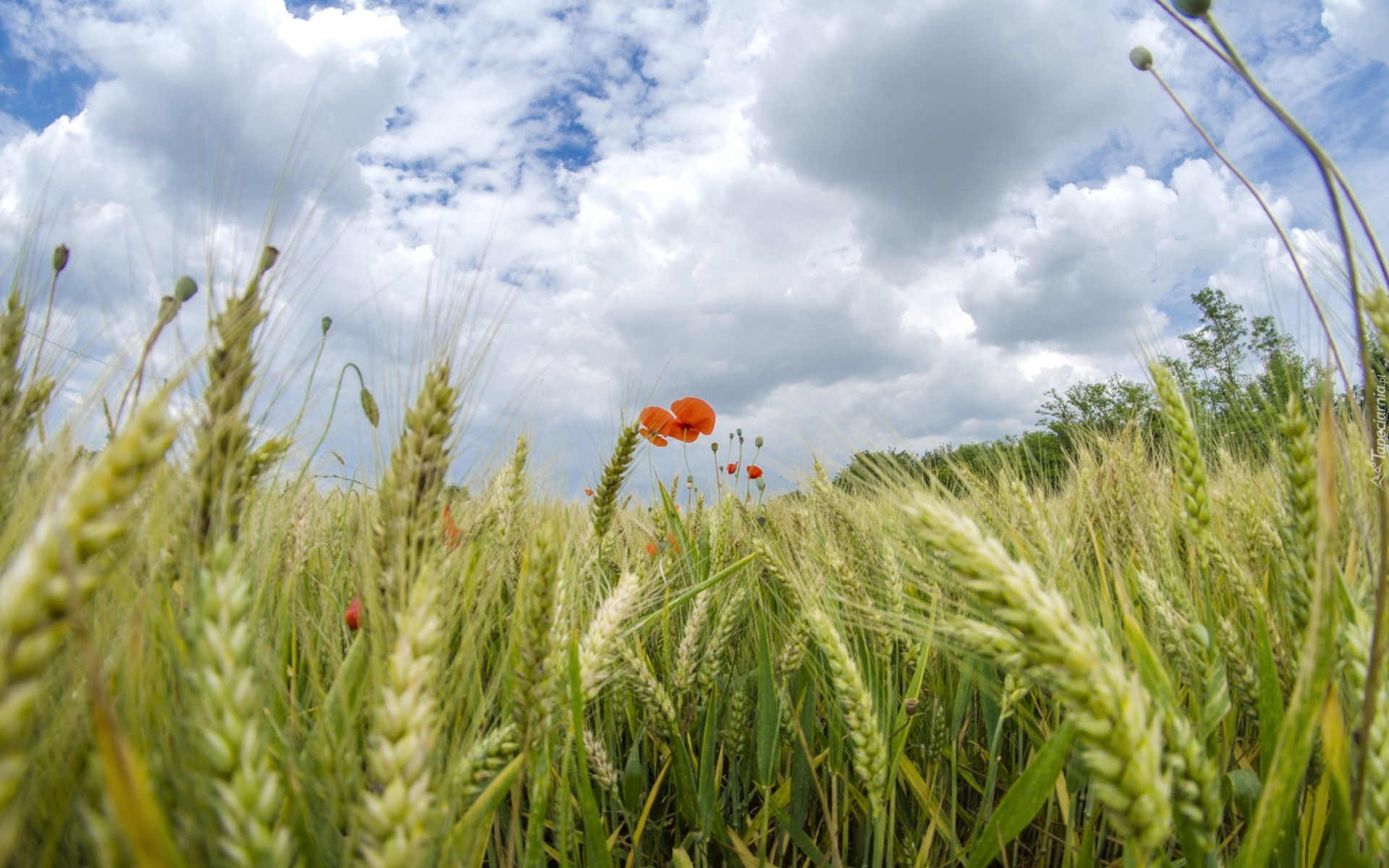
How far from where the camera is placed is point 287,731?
2.79 feet

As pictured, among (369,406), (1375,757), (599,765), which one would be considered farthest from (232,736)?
(369,406)

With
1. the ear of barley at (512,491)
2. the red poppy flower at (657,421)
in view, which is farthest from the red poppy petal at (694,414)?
the ear of barley at (512,491)

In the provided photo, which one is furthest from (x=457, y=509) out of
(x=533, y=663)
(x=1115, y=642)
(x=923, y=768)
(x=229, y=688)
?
(x=1115, y=642)

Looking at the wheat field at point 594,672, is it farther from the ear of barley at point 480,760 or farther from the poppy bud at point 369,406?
the poppy bud at point 369,406

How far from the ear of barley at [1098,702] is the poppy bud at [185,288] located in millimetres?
1503

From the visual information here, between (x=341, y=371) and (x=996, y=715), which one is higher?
(x=341, y=371)

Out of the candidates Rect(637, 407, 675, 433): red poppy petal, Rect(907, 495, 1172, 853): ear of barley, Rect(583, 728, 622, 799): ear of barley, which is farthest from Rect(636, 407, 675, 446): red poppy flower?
Rect(907, 495, 1172, 853): ear of barley

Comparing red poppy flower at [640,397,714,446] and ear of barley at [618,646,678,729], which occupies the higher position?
red poppy flower at [640,397,714,446]

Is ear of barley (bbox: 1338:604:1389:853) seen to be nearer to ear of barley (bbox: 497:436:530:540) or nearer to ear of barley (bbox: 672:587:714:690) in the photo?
ear of barley (bbox: 672:587:714:690)

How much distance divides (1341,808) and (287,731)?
125cm

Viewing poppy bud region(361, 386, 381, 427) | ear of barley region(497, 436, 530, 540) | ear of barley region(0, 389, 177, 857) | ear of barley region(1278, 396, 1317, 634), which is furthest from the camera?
poppy bud region(361, 386, 381, 427)

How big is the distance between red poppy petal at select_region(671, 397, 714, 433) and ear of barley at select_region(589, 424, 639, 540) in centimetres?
219

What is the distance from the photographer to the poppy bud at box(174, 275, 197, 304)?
1.34 metres

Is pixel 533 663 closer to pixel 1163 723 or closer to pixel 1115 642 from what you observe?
pixel 1163 723
